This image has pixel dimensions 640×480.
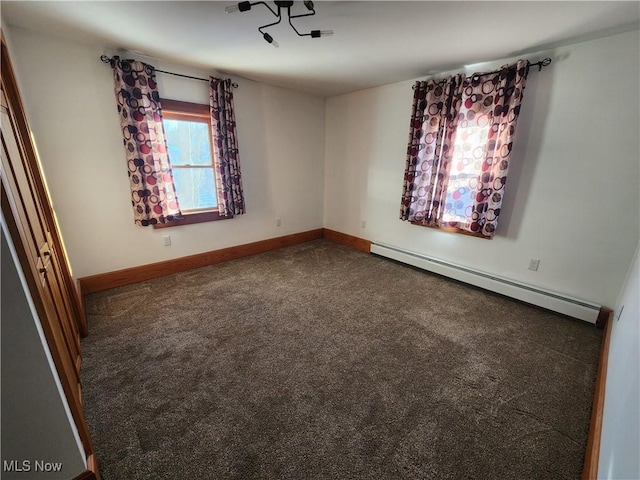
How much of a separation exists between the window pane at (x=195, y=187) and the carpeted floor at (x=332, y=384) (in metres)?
1.03

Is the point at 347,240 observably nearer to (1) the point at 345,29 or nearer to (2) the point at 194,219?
(2) the point at 194,219

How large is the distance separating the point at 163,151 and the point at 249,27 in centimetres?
150

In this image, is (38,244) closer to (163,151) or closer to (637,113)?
(163,151)

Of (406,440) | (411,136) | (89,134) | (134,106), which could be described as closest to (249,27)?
(134,106)

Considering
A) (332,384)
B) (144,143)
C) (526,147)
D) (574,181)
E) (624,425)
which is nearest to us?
(624,425)

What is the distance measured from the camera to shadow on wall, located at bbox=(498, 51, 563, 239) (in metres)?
2.35

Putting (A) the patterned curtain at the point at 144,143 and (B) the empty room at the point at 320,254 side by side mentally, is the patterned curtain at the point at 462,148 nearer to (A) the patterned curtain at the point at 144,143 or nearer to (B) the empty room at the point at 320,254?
(B) the empty room at the point at 320,254

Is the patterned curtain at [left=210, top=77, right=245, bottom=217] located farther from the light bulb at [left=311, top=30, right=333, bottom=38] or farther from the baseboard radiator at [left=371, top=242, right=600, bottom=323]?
the baseboard radiator at [left=371, top=242, right=600, bottom=323]

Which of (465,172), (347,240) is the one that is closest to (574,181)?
(465,172)

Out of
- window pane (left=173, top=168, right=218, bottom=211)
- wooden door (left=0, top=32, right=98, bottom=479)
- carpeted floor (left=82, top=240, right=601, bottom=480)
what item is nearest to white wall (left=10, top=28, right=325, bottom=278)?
window pane (left=173, top=168, right=218, bottom=211)

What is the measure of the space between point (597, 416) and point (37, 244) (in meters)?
2.95

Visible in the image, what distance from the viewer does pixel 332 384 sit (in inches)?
66.2

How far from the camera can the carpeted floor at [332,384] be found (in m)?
1.26

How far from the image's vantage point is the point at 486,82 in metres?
2.56
